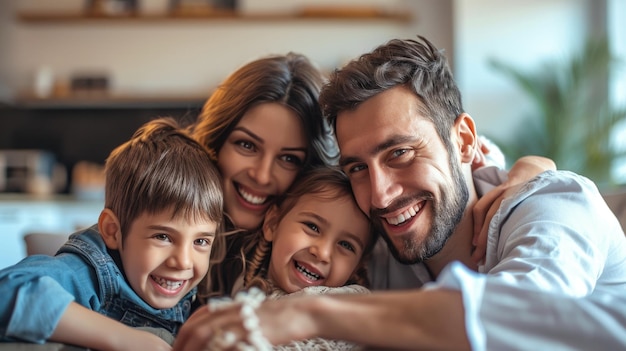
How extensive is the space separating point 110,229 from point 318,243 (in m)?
0.49

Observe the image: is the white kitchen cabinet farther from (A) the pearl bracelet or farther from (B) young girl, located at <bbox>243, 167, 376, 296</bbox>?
(A) the pearl bracelet

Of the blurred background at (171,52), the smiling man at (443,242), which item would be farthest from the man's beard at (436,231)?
the blurred background at (171,52)

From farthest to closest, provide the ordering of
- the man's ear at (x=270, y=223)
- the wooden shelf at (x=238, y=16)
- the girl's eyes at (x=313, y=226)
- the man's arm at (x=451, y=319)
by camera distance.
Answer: the wooden shelf at (x=238, y=16)
the man's ear at (x=270, y=223)
the girl's eyes at (x=313, y=226)
the man's arm at (x=451, y=319)

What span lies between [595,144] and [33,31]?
4403 mm

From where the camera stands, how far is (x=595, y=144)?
4.35m

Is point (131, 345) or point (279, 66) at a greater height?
point (279, 66)

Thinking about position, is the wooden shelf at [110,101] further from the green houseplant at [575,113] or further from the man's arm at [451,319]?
the man's arm at [451,319]

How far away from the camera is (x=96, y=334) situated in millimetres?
1206

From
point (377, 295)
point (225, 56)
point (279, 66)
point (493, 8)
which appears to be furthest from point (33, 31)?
point (377, 295)

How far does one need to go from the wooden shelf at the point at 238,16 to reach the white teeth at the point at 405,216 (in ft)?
13.2

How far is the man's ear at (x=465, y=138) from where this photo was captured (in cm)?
176

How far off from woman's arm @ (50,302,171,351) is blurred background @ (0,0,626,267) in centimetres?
402

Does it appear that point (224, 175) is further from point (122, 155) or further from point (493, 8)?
point (493, 8)

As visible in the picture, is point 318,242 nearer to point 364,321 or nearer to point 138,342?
point 138,342
